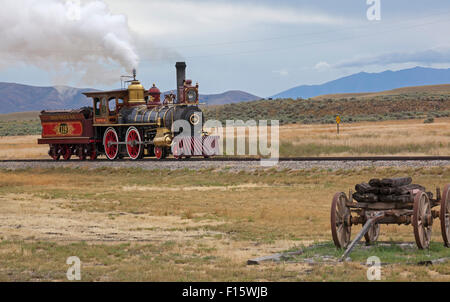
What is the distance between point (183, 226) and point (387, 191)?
23.3 feet

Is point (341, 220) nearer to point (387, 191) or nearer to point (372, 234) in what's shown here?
point (387, 191)

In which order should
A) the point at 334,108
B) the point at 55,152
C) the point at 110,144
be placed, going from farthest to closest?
the point at 334,108 → the point at 55,152 → the point at 110,144

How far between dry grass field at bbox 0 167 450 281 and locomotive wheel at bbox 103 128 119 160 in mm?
4983

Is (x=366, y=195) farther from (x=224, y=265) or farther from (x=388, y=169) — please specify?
(x=388, y=169)

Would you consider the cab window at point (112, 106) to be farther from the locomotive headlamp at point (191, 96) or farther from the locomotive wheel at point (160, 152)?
the locomotive headlamp at point (191, 96)

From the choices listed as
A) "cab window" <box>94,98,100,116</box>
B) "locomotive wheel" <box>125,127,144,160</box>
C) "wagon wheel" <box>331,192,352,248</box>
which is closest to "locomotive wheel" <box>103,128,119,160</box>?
"locomotive wheel" <box>125,127,144,160</box>

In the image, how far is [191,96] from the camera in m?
37.0

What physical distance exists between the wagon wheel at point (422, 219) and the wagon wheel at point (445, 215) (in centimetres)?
24

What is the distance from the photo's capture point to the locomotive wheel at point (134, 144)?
121ft

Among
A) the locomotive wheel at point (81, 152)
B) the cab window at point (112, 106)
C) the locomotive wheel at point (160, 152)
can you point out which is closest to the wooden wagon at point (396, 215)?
the locomotive wheel at point (160, 152)

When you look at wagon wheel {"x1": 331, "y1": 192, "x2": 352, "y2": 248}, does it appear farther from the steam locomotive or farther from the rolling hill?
the rolling hill

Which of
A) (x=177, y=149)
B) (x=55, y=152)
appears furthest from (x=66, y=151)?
(x=177, y=149)

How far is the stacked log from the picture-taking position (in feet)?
39.6
